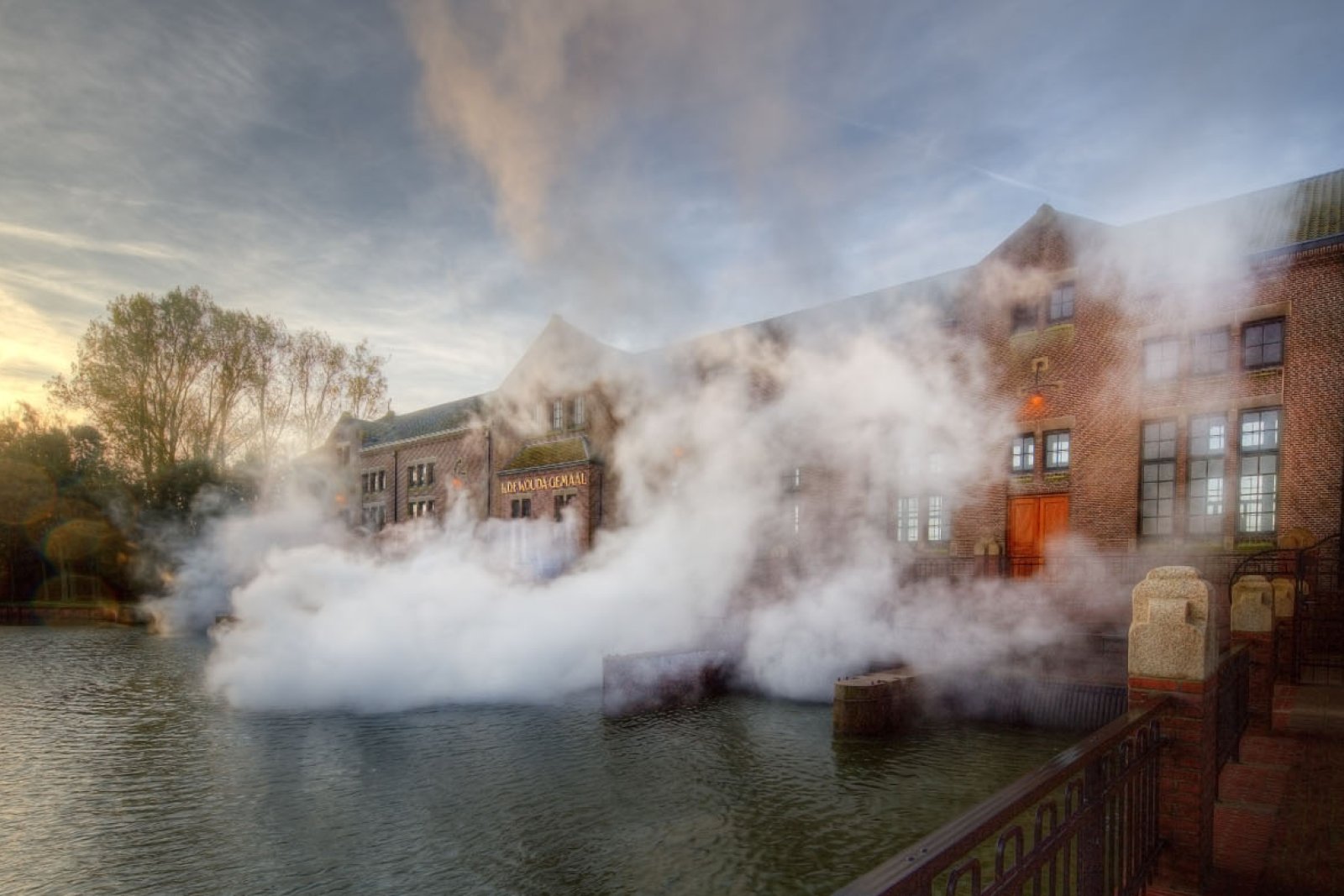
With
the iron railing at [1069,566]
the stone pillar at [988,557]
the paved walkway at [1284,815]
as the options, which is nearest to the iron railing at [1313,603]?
the iron railing at [1069,566]

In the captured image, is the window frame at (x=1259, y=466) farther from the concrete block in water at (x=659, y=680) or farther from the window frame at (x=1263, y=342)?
the concrete block in water at (x=659, y=680)

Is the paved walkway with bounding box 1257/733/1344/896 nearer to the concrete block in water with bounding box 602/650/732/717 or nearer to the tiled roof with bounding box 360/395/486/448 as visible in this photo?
the concrete block in water with bounding box 602/650/732/717

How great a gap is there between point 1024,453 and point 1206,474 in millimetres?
3603

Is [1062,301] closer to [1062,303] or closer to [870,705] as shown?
[1062,303]

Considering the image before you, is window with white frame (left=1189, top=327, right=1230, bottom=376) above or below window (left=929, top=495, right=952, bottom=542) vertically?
above

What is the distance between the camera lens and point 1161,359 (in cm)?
1585

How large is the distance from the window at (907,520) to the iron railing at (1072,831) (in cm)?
1521

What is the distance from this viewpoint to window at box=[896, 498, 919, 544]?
61.4 feet

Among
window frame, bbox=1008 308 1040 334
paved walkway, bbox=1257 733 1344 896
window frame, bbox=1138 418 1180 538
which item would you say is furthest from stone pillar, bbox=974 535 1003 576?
paved walkway, bbox=1257 733 1344 896

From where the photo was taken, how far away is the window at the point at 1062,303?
17.2 m

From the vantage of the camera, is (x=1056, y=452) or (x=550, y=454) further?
(x=550, y=454)

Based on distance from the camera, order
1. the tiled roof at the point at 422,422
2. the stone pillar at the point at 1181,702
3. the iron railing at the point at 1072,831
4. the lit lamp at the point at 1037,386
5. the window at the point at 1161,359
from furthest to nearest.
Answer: the tiled roof at the point at 422,422
the lit lamp at the point at 1037,386
the window at the point at 1161,359
the stone pillar at the point at 1181,702
the iron railing at the point at 1072,831

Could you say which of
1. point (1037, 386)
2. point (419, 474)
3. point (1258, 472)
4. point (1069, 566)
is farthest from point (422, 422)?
point (1258, 472)

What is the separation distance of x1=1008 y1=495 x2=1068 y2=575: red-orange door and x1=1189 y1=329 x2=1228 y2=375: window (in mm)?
3792
